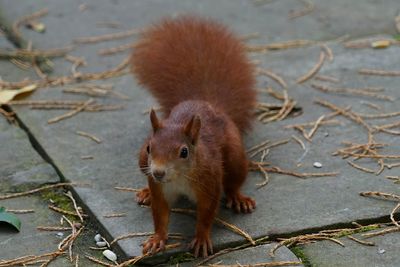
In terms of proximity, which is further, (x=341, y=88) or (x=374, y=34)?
(x=374, y=34)

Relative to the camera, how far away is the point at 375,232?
8.52 ft

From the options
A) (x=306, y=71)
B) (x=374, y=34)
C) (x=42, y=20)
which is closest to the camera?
(x=306, y=71)

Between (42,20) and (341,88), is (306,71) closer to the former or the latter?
(341,88)

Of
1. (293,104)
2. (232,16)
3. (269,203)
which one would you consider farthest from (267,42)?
(269,203)

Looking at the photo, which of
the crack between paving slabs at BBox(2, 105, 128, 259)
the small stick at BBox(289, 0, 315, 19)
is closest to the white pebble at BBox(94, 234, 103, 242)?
the crack between paving slabs at BBox(2, 105, 128, 259)

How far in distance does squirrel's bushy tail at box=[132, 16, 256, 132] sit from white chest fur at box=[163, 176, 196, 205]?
0.52 m

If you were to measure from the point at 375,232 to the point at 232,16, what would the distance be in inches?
A: 87.2

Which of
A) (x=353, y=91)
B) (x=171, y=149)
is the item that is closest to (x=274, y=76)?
(x=353, y=91)

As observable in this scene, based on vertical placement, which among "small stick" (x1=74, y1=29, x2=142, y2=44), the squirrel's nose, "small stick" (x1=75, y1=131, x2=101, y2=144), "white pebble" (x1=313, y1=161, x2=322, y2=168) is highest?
the squirrel's nose

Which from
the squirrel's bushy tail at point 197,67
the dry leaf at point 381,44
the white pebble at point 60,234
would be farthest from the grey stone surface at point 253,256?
the dry leaf at point 381,44

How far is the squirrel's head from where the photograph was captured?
241 cm

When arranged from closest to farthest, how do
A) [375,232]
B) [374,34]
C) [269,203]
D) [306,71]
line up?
1. [375,232]
2. [269,203]
3. [306,71]
4. [374,34]

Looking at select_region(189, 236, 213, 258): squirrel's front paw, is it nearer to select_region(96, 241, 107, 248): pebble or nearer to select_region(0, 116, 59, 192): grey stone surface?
select_region(96, 241, 107, 248): pebble

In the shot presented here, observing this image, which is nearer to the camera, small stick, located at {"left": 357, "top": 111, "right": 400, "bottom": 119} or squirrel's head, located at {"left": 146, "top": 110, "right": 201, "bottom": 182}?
squirrel's head, located at {"left": 146, "top": 110, "right": 201, "bottom": 182}
